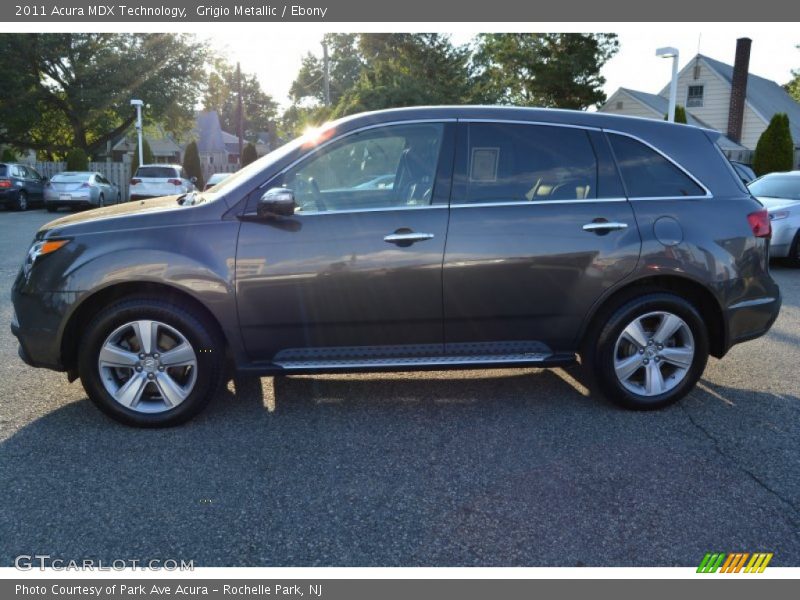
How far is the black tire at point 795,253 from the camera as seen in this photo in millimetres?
9875

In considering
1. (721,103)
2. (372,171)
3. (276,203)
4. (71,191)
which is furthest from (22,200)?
(721,103)

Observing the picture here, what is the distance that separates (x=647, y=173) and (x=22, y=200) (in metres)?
23.0

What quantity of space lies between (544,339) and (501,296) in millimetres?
417

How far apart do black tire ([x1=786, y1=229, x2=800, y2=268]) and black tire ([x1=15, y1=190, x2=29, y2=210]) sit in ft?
72.8

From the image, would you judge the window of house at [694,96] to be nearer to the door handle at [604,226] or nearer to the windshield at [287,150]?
the door handle at [604,226]

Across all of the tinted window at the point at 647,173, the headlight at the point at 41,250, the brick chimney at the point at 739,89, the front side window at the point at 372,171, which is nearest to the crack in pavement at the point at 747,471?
the tinted window at the point at 647,173

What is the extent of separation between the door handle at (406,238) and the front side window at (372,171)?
0.22 metres

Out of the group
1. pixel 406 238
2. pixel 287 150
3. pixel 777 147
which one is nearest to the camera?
pixel 406 238

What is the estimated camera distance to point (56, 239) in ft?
12.5

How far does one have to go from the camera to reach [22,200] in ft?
72.0

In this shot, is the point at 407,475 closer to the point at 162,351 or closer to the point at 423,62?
the point at 162,351

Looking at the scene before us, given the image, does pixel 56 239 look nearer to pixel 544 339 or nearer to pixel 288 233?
pixel 288 233

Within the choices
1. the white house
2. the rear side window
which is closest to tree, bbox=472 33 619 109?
the white house

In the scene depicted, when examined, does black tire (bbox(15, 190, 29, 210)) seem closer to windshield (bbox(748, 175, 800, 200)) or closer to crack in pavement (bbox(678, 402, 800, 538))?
windshield (bbox(748, 175, 800, 200))
